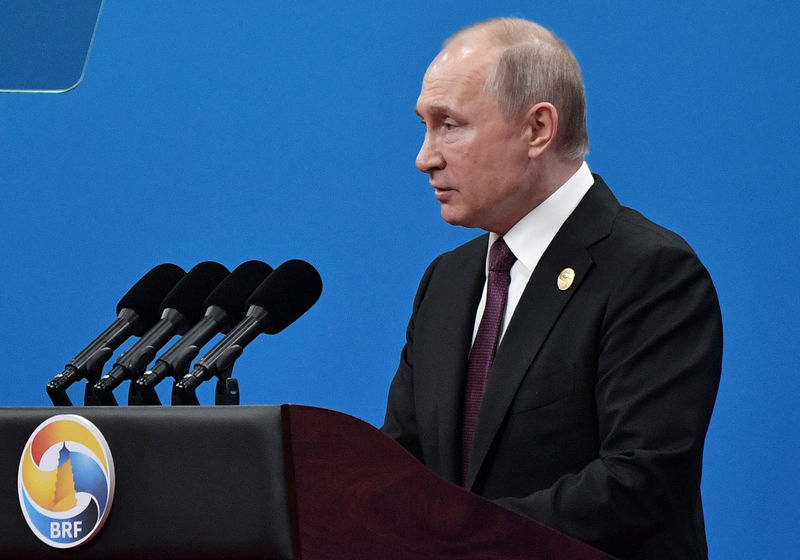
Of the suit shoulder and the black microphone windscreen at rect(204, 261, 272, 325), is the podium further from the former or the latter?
the suit shoulder

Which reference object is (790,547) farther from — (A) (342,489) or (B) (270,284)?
(A) (342,489)

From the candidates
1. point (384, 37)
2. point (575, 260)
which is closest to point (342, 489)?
point (575, 260)

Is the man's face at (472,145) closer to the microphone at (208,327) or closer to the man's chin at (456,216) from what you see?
the man's chin at (456,216)

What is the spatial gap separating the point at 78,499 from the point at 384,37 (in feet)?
5.75

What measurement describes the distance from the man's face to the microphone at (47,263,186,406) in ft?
1.29

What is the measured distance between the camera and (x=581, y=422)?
1.46 meters

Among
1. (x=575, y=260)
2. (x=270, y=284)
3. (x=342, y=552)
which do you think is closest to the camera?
(x=342, y=552)

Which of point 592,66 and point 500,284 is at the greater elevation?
point 592,66

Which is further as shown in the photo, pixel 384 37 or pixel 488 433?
pixel 384 37

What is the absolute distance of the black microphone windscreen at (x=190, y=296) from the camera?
144 cm

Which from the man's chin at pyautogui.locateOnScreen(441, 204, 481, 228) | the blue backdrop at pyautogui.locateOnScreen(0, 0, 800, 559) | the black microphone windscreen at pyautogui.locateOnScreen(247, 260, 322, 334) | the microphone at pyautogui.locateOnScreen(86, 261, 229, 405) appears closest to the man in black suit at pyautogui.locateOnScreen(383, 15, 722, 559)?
the man's chin at pyautogui.locateOnScreen(441, 204, 481, 228)

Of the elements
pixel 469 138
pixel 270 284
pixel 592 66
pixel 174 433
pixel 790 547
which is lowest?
pixel 790 547

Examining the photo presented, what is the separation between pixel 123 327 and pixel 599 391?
60 centimetres

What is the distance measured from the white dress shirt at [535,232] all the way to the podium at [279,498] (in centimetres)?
55
